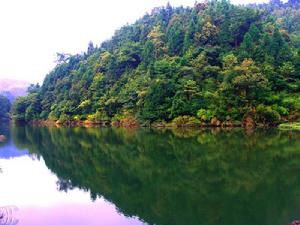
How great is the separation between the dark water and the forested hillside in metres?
16.4

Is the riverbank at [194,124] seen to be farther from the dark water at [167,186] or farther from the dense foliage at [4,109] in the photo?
the dense foliage at [4,109]

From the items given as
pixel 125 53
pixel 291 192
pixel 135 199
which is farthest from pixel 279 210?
pixel 125 53

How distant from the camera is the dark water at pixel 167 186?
11242 mm

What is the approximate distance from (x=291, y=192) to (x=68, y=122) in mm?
55666

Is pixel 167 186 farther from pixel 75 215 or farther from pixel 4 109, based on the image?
pixel 4 109

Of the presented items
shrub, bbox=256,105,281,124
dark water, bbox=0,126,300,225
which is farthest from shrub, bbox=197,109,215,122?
dark water, bbox=0,126,300,225

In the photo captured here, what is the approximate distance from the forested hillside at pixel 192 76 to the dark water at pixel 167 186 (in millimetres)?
16447

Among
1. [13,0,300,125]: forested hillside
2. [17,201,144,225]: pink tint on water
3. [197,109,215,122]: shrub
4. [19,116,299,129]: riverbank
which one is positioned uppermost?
[13,0,300,125]: forested hillside

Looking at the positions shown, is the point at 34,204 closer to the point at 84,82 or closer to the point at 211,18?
the point at 211,18

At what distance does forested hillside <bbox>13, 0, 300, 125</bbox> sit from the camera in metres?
41.3

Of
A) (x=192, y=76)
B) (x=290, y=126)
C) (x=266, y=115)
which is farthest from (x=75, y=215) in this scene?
(x=192, y=76)

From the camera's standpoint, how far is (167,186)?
14.8 meters

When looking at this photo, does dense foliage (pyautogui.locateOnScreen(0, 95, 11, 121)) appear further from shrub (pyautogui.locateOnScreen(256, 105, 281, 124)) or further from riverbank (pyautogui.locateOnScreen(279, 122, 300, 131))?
riverbank (pyautogui.locateOnScreen(279, 122, 300, 131))

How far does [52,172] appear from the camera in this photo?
19797 mm
